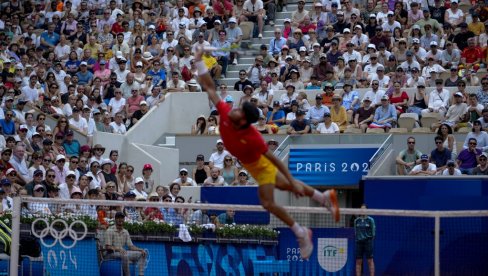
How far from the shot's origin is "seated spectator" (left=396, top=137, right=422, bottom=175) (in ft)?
84.3

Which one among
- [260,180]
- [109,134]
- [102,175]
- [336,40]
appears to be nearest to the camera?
[260,180]

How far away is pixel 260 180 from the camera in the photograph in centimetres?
1485

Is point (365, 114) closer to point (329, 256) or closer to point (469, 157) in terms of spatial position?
point (469, 157)

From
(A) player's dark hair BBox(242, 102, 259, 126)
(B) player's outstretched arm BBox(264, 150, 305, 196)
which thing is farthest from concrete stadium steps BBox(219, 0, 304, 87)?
(A) player's dark hair BBox(242, 102, 259, 126)

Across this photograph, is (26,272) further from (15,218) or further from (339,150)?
(339,150)

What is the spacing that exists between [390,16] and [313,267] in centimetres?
1355

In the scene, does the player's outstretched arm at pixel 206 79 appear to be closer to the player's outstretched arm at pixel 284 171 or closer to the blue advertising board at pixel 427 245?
the player's outstretched arm at pixel 284 171

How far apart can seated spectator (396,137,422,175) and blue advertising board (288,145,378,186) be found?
2.29 feet

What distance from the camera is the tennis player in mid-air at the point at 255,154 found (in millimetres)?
14367

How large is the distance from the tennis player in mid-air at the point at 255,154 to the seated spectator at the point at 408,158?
10.9 meters

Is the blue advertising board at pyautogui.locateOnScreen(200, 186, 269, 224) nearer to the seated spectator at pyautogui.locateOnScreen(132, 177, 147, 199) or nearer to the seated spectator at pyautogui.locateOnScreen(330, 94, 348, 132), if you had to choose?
the seated spectator at pyautogui.locateOnScreen(132, 177, 147, 199)

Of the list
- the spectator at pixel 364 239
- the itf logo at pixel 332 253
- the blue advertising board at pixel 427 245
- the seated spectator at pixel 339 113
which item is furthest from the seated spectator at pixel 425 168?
the itf logo at pixel 332 253

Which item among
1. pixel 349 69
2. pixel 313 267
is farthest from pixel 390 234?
pixel 349 69

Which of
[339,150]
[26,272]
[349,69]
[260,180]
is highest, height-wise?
[349,69]
